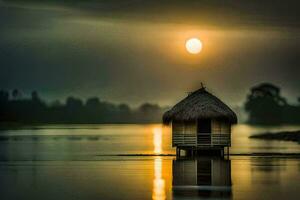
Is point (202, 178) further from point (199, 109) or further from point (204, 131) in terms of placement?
point (204, 131)

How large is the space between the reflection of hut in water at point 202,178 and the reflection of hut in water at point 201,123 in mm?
2359

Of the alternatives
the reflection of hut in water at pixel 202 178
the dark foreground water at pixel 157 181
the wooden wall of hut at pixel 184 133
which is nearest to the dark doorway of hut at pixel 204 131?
the wooden wall of hut at pixel 184 133

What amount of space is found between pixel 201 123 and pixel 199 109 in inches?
32.6

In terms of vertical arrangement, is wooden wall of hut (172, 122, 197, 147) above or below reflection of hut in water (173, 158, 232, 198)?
above

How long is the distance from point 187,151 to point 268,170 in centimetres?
1141

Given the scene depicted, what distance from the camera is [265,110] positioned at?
119 metres

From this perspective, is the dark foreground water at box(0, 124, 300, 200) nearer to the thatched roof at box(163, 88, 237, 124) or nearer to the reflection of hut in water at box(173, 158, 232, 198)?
the reflection of hut in water at box(173, 158, 232, 198)

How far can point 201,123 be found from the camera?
149ft

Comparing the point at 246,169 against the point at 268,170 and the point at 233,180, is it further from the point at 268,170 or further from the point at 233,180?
the point at 233,180

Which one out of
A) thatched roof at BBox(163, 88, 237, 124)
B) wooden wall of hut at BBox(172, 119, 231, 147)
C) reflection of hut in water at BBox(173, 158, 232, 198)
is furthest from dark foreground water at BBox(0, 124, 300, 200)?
thatched roof at BBox(163, 88, 237, 124)

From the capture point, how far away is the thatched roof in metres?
44.9

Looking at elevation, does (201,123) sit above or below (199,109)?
below

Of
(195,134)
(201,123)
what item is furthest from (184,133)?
(201,123)

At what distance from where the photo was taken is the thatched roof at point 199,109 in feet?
147
